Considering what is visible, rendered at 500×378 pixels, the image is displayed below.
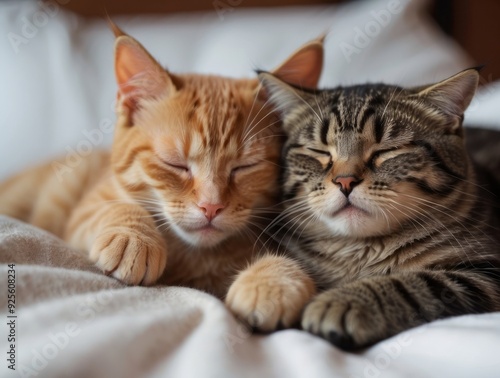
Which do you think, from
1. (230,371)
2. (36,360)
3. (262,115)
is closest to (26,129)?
(262,115)

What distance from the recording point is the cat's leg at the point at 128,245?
0.96m

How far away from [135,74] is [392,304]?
828 millimetres

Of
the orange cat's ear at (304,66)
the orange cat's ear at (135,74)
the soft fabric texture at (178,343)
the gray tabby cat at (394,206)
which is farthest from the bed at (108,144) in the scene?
the orange cat's ear at (304,66)

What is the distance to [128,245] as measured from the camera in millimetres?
972

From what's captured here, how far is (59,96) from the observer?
1.97 m

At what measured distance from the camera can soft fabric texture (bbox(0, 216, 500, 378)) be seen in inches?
26.9

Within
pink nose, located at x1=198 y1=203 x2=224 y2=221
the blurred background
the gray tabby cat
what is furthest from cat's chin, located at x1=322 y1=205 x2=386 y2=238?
the blurred background

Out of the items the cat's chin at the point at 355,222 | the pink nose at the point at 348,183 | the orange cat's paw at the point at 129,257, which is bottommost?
the orange cat's paw at the point at 129,257

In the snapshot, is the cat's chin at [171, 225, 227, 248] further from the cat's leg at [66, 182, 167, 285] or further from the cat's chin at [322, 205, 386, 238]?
the cat's chin at [322, 205, 386, 238]

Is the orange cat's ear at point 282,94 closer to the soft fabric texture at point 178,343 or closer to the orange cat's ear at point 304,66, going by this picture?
the orange cat's ear at point 304,66

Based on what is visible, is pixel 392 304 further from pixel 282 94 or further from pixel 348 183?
pixel 282 94

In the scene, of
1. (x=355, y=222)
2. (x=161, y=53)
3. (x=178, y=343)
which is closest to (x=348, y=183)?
(x=355, y=222)

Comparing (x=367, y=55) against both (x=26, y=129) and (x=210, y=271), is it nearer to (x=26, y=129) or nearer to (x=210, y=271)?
(x=210, y=271)

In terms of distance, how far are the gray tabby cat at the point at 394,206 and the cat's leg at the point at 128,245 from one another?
0.32 meters
